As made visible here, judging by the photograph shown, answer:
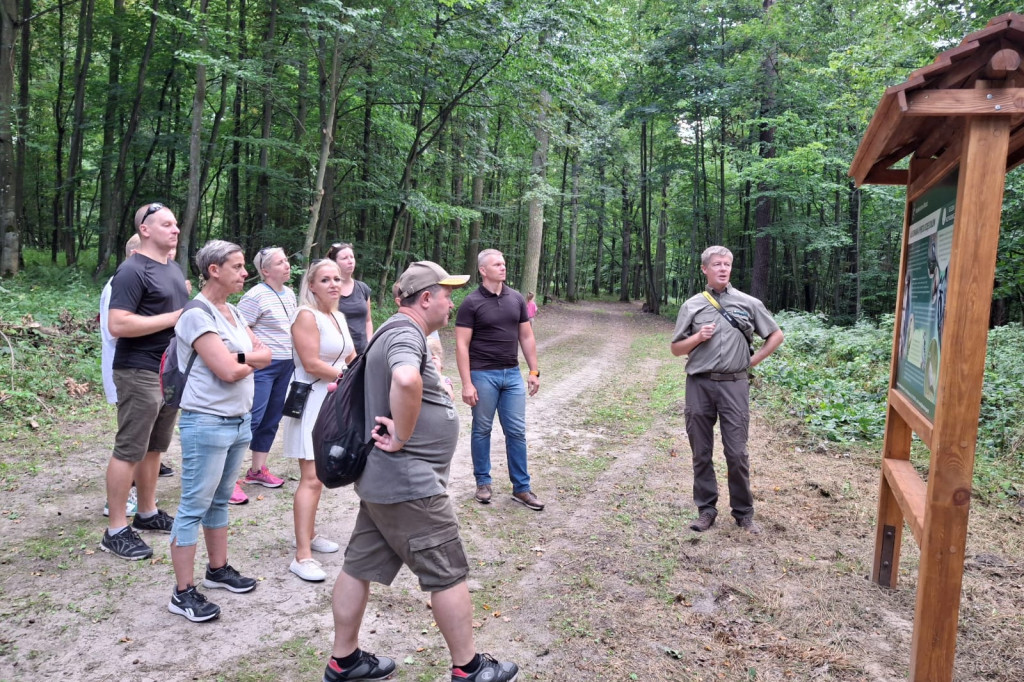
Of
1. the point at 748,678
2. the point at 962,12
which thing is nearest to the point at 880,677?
the point at 748,678

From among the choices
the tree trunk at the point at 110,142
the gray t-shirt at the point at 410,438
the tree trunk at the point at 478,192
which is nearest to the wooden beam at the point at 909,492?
the gray t-shirt at the point at 410,438

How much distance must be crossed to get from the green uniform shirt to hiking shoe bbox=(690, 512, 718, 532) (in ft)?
3.65

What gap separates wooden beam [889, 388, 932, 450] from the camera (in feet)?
9.96

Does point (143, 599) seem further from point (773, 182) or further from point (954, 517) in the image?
point (773, 182)

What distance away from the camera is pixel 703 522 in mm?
5070

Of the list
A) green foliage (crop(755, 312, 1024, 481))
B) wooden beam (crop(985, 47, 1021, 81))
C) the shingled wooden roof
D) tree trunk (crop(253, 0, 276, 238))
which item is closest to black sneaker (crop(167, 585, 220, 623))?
the shingled wooden roof

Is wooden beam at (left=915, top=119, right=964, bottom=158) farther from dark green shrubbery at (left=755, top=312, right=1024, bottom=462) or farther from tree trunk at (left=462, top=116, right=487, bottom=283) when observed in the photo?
tree trunk at (left=462, top=116, right=487, bottom=283)

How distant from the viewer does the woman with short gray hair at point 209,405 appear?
133 inches

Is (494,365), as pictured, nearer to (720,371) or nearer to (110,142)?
(720,371)

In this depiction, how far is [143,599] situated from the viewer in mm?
3686

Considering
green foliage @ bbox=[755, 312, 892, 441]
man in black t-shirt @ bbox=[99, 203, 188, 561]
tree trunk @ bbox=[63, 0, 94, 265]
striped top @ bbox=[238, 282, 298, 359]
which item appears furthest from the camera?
tree trunk @ bbox=[63, 0, 94, 265]

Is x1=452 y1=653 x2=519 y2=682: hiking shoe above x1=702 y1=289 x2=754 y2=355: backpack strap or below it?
below

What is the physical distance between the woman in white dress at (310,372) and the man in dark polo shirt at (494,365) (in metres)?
1.51

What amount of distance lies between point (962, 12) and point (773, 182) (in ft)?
28.3
